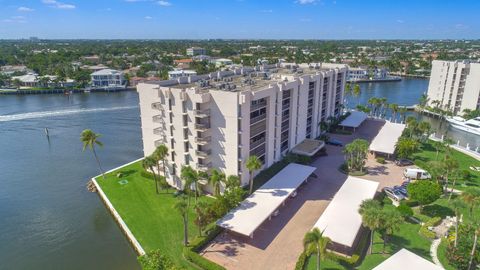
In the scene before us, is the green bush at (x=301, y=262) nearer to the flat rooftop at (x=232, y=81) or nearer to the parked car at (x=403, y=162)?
the flat rooftop at (x=232, y=81)

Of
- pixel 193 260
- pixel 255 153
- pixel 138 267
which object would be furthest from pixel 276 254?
pixel 255 153

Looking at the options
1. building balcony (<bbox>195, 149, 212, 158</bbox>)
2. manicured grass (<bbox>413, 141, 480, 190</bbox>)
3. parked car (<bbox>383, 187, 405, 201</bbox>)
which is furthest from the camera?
manicured grass (<bbox>413, 141, 480, 190</bbox>)

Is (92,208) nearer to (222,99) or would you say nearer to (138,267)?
(138,267)

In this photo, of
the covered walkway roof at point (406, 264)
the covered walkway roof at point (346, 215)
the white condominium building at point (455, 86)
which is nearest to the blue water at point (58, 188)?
the covered walkway roof at point (346, 215)

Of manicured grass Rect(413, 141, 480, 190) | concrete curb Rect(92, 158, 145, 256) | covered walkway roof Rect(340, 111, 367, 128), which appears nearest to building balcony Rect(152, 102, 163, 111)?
concrete curb Rect(92, 158, 145, 256)

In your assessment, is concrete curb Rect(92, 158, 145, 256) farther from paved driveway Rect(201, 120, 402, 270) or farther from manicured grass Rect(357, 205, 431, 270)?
manicured grass Rect(357, 205, 431, 270)

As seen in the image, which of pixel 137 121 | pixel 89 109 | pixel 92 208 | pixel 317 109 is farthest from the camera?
pixel 89 109

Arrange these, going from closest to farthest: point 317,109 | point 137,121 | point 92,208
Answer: point 92,208
point 317,109
point 137,121
